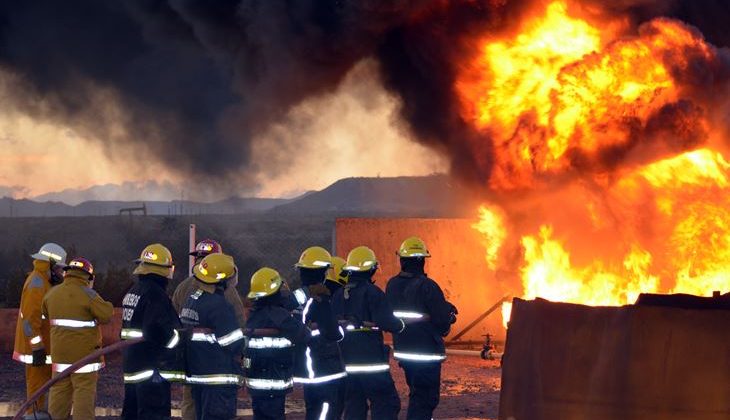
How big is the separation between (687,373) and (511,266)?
9191 millimetres

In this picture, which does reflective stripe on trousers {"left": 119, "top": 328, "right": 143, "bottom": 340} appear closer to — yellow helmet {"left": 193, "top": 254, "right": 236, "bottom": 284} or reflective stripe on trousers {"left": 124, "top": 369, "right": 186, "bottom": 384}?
reflective stripe on trousers {"left": 124, "top": 369, "right": 186, "bottom": 384}

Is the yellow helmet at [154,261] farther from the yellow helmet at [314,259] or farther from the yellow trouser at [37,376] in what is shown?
the yellow trouser at [37,376]

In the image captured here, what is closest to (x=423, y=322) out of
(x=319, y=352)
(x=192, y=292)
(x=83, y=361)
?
(x=319, y=352)

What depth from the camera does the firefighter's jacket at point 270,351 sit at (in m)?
Result: 8.48

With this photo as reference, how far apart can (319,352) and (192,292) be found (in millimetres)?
1852

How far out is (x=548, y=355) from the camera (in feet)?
24.5

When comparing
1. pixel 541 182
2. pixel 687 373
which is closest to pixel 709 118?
pixel 541 182

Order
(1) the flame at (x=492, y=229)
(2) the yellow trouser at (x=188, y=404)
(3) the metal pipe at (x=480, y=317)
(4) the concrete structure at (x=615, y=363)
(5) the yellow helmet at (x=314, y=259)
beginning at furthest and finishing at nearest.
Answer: (3) the metal pipe at (x=480, y=317) → (1) the flame at (x=492, y=229) → (2) the yellow trouser at (x=188, y=404) → (5) the yellow helmet at (x=314, y=259) → (4) the concrete structure at (x=615, y=363)

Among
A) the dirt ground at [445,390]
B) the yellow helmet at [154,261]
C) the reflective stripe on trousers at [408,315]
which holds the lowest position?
the dirt ground at [445,390]

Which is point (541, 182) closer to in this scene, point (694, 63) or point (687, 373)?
point (694, 63)

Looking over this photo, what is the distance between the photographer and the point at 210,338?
8930mm

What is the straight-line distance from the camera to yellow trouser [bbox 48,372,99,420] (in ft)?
32.6

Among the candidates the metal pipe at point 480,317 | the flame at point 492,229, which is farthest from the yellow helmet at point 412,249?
the metal pipe at point 480,317

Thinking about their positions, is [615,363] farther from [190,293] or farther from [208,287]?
[190,293]
